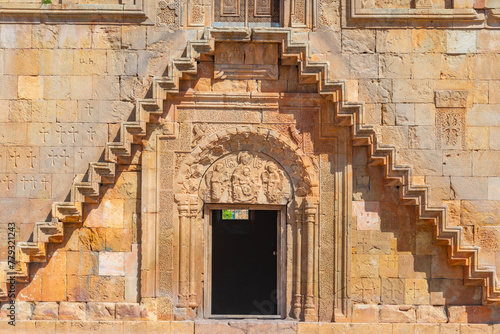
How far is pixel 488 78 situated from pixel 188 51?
555 cm

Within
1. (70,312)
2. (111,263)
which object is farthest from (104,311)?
(111,263)

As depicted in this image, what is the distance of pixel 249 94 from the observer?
12531 mm

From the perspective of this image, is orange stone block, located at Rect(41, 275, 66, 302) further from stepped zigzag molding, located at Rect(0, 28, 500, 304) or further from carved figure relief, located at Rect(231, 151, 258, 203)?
carved figure relief, located at Rect(231, 151, 258, 203)

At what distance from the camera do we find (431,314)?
40.8 ft

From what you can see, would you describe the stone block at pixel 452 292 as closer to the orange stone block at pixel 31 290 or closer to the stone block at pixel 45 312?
the stone block at pixel 45 312

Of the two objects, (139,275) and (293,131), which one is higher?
(293,131)

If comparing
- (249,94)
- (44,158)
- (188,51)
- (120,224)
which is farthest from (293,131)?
(44,158)

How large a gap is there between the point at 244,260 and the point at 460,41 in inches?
280

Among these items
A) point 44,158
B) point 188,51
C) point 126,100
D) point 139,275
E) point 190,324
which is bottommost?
point 190,324

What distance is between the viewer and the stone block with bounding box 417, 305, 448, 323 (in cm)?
1243

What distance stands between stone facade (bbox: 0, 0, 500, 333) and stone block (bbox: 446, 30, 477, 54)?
58mm

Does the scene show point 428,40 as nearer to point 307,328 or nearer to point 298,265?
point 298,265

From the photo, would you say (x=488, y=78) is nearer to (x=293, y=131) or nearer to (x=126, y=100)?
(x=293, y=131)

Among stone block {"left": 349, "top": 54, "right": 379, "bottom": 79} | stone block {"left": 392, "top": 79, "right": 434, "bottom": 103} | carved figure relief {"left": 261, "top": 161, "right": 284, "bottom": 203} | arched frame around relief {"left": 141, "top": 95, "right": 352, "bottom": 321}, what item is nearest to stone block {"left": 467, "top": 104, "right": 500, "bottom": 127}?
stone block {"left": 392, "top": 79, "right": 434, "bottom": 103}
